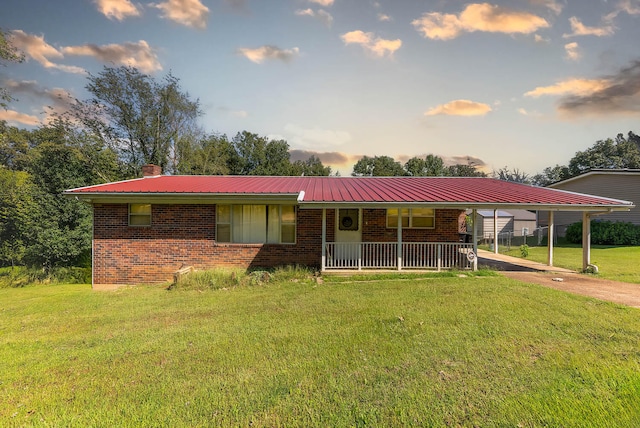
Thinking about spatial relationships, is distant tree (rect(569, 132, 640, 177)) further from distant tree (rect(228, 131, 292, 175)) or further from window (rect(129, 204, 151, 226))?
window (rect(129, 204, 151, 226))

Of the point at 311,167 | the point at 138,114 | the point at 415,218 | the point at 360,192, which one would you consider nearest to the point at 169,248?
the point at 360,192

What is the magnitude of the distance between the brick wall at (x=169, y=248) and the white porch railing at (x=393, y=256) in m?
0.87

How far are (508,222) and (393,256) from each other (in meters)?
23.3

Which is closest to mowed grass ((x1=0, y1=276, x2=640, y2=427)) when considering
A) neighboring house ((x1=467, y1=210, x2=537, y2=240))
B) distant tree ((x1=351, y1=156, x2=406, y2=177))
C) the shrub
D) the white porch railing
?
the white porch railing

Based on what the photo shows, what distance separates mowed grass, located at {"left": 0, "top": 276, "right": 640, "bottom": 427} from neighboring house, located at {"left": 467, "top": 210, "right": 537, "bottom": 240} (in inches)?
900

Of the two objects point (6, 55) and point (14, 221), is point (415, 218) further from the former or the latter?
point (14, 221)

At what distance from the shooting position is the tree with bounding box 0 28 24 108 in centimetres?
1379

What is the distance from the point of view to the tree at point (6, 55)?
13.8 meters

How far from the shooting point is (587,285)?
8.71 m

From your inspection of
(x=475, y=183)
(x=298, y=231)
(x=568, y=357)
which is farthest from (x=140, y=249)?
(x=475, y=183)

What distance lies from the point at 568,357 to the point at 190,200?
10739mm

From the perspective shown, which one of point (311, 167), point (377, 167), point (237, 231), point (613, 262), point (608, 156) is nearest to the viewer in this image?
point (237, 231)

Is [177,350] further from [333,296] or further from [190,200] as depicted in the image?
[190,200]

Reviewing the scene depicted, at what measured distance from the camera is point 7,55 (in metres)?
14.2
